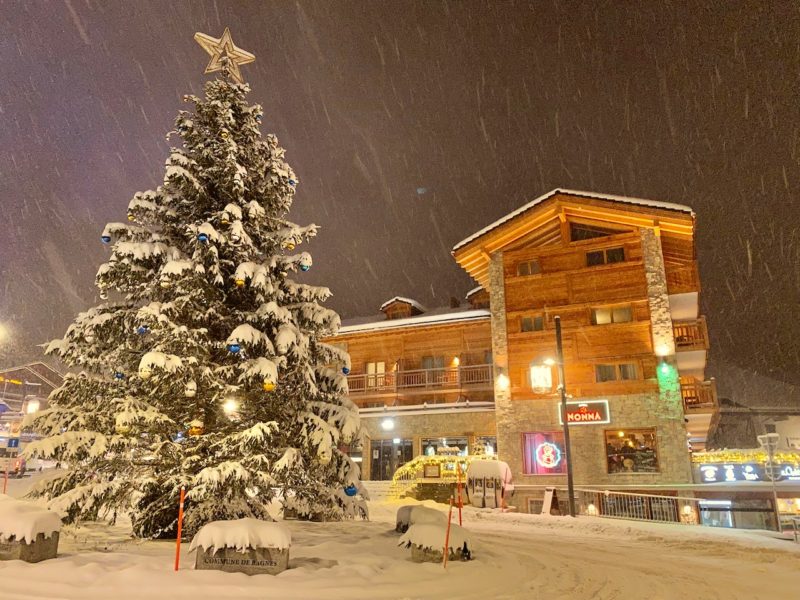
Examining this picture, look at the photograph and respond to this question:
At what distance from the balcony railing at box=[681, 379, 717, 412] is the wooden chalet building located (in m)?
0.05

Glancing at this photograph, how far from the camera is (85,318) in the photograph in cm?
1113

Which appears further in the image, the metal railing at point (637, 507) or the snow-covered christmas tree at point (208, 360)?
the metal railing at point (637, 507)

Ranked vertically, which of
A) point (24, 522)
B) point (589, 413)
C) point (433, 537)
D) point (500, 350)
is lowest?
point (433, 537)

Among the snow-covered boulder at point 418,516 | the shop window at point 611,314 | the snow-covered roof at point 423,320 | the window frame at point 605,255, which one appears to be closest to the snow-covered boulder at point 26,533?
the snow-covered boulder at point 418,516

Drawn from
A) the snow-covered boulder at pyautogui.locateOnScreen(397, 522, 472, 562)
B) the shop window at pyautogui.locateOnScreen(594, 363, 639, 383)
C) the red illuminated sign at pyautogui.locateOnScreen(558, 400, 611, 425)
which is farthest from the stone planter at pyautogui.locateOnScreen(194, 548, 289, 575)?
the shop window at pyautogui.locateOnScreen(594, 363, 639, 383)

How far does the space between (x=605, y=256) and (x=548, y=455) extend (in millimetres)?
9424

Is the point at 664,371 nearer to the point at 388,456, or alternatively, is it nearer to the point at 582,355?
the point at 582,355

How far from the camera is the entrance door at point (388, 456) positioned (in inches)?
1188

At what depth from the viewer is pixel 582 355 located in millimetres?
25172

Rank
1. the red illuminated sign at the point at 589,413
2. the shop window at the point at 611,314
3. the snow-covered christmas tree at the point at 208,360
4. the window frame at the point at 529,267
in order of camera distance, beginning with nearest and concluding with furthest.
Result: the snow-covered christmas tree at the point at 208,360
the red illuminated sign at the point at 589,413
the shop window at the point at 611,314
the window frame at the point at 529,267

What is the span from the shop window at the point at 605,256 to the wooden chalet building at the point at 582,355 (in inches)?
1.8

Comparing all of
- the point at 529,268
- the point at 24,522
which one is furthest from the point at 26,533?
the point at 529,268

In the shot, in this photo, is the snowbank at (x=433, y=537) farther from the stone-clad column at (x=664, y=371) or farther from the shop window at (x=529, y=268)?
the shop window at (x=529, y=268)

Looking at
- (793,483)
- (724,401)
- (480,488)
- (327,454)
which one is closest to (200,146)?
(327,454)
